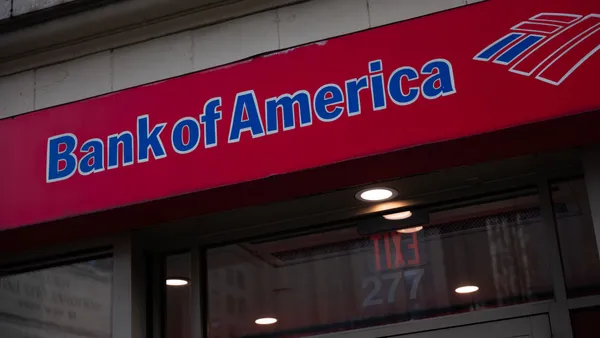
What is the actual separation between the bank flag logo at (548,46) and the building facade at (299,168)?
11mm

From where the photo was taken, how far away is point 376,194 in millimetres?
5449

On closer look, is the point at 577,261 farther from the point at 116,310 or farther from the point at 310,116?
the point at 116,310

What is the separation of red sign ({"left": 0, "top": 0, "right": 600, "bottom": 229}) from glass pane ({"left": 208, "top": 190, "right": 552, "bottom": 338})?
1042mm

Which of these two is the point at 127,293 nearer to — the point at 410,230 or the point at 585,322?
the point at 410,230

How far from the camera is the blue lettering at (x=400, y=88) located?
15.3ft

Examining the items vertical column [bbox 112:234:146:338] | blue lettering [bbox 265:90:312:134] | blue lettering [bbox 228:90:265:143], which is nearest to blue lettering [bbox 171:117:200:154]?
blue lettering [bbox 228:90:265:143]

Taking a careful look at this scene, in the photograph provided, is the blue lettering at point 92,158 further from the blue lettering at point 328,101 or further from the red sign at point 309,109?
the blue lettering at point 328,101

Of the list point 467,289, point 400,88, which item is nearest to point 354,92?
point 400,88

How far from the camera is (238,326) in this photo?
5.64m

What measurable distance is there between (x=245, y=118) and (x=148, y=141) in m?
0.61

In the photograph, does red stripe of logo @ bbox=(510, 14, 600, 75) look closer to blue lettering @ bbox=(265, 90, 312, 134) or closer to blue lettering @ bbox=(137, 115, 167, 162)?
blue lettering @ bbox=(265, 90, 312, 134)

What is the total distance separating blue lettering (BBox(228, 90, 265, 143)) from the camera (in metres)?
4.95

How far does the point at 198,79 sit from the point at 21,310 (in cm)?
202

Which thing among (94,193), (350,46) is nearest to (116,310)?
(94,193)
